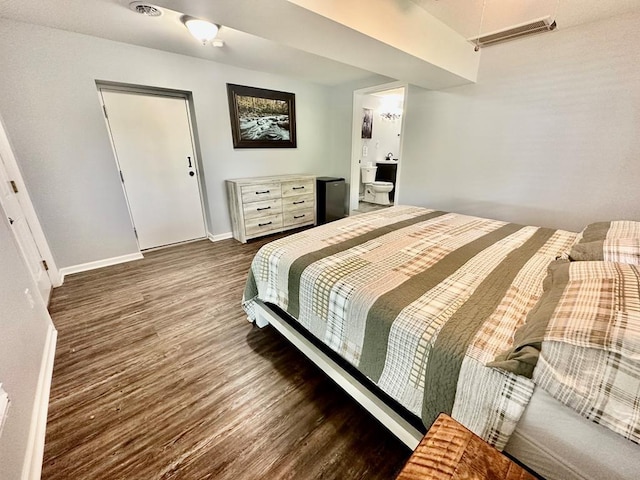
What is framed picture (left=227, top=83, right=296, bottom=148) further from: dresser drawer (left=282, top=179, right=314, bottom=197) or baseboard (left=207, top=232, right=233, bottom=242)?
baseboard (left=207, top=232, right=233, bottom=242)

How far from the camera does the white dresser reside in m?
3.56

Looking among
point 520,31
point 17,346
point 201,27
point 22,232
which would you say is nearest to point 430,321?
point 17,346

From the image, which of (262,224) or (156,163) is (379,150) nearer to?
(262,224)

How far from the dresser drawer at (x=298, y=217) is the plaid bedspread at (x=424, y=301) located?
2.21m

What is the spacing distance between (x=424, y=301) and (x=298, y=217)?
10.9ft

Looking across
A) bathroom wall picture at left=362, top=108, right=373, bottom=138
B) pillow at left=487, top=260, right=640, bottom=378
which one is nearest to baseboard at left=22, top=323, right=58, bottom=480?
pillow at left=487, top=260, right=640, bottom=378

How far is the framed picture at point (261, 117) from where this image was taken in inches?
140

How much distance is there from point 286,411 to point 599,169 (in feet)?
10.3

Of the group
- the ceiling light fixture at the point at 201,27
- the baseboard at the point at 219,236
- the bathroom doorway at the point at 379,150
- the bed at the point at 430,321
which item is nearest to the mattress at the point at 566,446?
the bed at the point at 430,321

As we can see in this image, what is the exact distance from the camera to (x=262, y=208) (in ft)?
12.2

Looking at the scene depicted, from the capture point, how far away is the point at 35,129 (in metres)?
2.38

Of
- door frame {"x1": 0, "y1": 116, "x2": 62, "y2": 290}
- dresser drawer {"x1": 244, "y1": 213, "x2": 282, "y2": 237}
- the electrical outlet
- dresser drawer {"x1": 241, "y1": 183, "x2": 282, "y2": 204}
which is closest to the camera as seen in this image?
the electrical outlet

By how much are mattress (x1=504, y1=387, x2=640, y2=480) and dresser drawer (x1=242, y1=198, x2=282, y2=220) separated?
3.40 m

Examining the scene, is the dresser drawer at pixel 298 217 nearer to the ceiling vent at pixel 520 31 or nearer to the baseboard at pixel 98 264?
the baseboard at pixel 98 264
